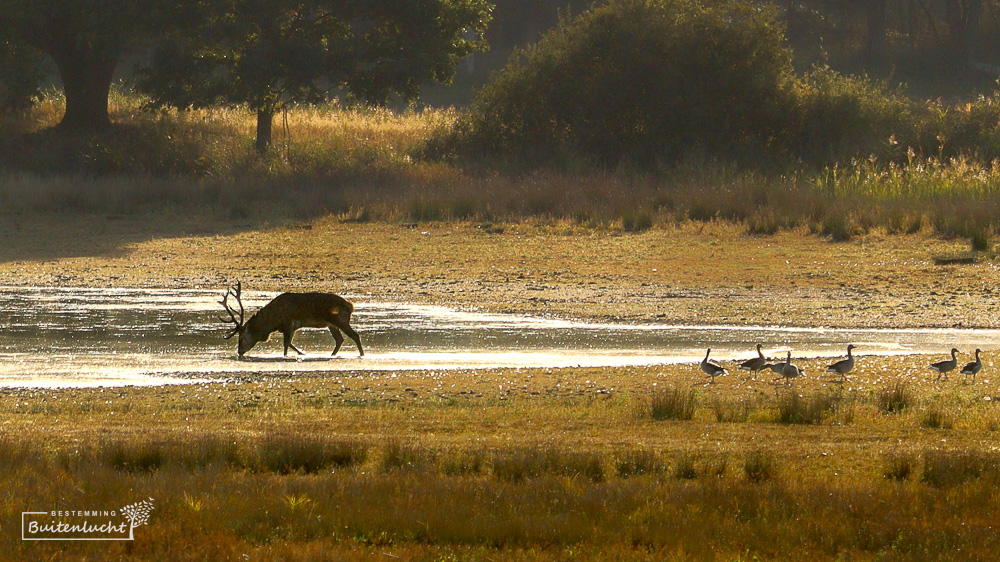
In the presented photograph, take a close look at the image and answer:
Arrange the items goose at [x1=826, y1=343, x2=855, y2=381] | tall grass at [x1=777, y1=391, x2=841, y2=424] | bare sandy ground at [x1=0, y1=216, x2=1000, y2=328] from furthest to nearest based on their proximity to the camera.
Result: bare sandy ground at [x1=0, y1=216, x2=1000, y2=328] < goose at [x1=826, y1=343, x2=855, y2=381] < tall grass at [x1=777, y1=391, x2=841, y2=424]

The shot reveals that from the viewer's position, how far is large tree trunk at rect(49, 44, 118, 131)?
4116cm

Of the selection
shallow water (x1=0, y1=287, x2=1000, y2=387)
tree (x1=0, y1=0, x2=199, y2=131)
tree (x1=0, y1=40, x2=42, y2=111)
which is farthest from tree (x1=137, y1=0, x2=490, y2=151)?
shallow water (x1=0, y1=287, x2=1000, y2=387)

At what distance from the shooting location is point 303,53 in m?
38.0

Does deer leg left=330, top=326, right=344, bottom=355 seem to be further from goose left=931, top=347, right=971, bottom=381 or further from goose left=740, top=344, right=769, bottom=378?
goose left=931, top=347, right=971, bottom=381

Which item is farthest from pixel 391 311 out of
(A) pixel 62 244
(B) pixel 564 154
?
(B) pixel 564 154

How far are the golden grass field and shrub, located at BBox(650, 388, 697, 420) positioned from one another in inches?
1.0

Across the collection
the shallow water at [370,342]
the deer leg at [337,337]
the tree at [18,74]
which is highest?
the tree at [18,74]

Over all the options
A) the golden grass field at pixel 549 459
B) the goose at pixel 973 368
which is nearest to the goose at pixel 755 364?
the golden grass field at pixel 549 459

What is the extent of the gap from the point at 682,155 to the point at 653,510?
31.6m

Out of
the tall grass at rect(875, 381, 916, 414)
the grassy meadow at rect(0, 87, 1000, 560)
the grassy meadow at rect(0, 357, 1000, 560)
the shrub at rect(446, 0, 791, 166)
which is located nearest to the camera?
the grassy meadow at rect(0, 357, 1000, 560)

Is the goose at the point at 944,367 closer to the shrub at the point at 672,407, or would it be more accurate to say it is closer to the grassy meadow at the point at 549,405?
the grassy meadow at the point at 549,405

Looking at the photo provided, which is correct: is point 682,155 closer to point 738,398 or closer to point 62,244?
point 62,244

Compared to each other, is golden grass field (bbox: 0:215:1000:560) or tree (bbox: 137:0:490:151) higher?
tree (bbox: 137:0:490:151)

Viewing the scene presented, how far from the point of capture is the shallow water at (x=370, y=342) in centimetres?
1504
